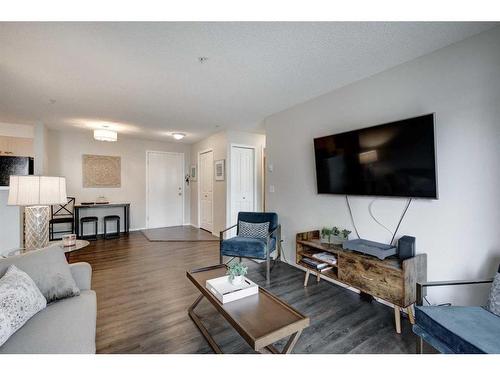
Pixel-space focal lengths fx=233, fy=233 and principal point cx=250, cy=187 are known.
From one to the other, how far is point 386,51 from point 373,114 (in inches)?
24.4

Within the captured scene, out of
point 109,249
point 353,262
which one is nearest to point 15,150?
point 109,249

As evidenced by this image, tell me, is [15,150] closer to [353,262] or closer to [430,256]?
[353,262]

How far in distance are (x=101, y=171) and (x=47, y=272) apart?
456 cm

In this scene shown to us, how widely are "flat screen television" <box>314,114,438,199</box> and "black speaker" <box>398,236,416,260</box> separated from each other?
0.39 metres

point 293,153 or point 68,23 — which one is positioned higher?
point 68,23

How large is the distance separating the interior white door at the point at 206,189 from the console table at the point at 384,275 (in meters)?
3.59

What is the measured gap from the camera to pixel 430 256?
2041mm

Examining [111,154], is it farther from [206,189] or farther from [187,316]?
[187,316]

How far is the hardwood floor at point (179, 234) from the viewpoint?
498 cm

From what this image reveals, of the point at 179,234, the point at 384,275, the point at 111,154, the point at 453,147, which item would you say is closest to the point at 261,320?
the point at 384,275

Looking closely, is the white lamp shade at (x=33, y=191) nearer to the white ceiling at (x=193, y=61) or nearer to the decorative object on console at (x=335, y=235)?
the white ceiling at (x=193, y=61)

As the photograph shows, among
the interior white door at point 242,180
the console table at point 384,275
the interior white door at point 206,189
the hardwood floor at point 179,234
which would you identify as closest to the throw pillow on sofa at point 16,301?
the console table at point 384,275
